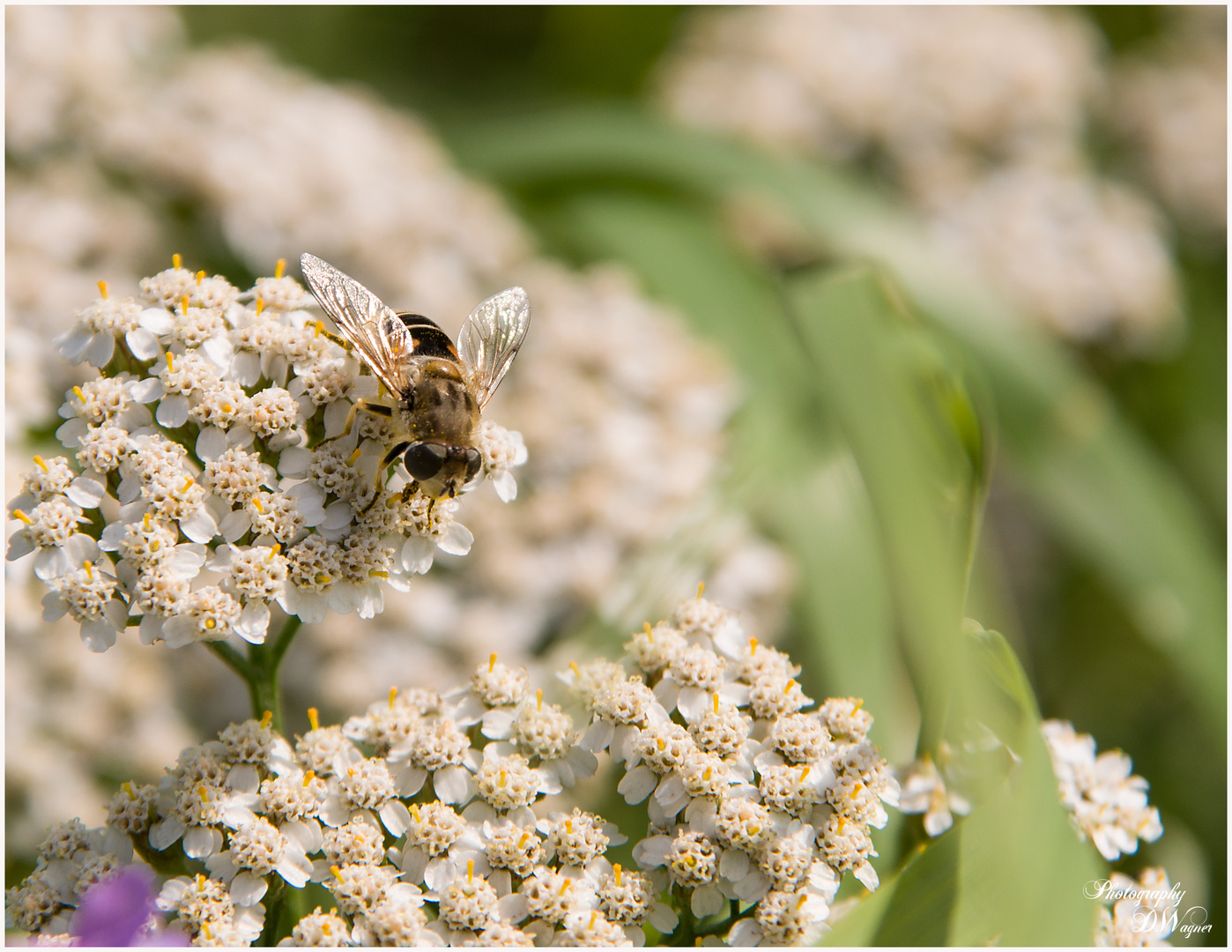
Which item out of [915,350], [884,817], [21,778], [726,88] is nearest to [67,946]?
[884,817]

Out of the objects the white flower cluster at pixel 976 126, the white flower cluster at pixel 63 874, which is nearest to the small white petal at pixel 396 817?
the white flower cluster at pixel 63 874

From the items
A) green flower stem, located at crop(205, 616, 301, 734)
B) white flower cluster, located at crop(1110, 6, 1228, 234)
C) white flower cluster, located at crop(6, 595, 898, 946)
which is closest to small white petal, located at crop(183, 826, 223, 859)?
white flower cluster, located at crop(6, 595, 898, 946)

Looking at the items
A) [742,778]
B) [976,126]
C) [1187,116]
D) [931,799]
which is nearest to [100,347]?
[742,778]

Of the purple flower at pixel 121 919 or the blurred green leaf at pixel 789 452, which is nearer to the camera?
the purple flower at pixel 121 919

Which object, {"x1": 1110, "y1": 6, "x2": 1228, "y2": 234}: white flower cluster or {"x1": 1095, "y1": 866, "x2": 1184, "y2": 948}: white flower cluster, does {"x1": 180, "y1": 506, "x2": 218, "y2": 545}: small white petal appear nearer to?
{"x1": 1095, "y1": 866, "x2": 1184, "y2": 948}: white flower cluster

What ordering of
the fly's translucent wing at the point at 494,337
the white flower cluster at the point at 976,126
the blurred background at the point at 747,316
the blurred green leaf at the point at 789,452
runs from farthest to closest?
1. the white flower cluster at the point at 976,126
2. the blurred background at the point at 747,316
3. the blurred green leaf at the point at 789,452
4. the fly's translucent wing at the point at 494,337

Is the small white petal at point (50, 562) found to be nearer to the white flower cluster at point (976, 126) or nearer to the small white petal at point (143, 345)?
the small white petal at point (143, 345)

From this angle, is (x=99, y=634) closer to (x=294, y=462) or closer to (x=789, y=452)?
(x=294, y=462)
